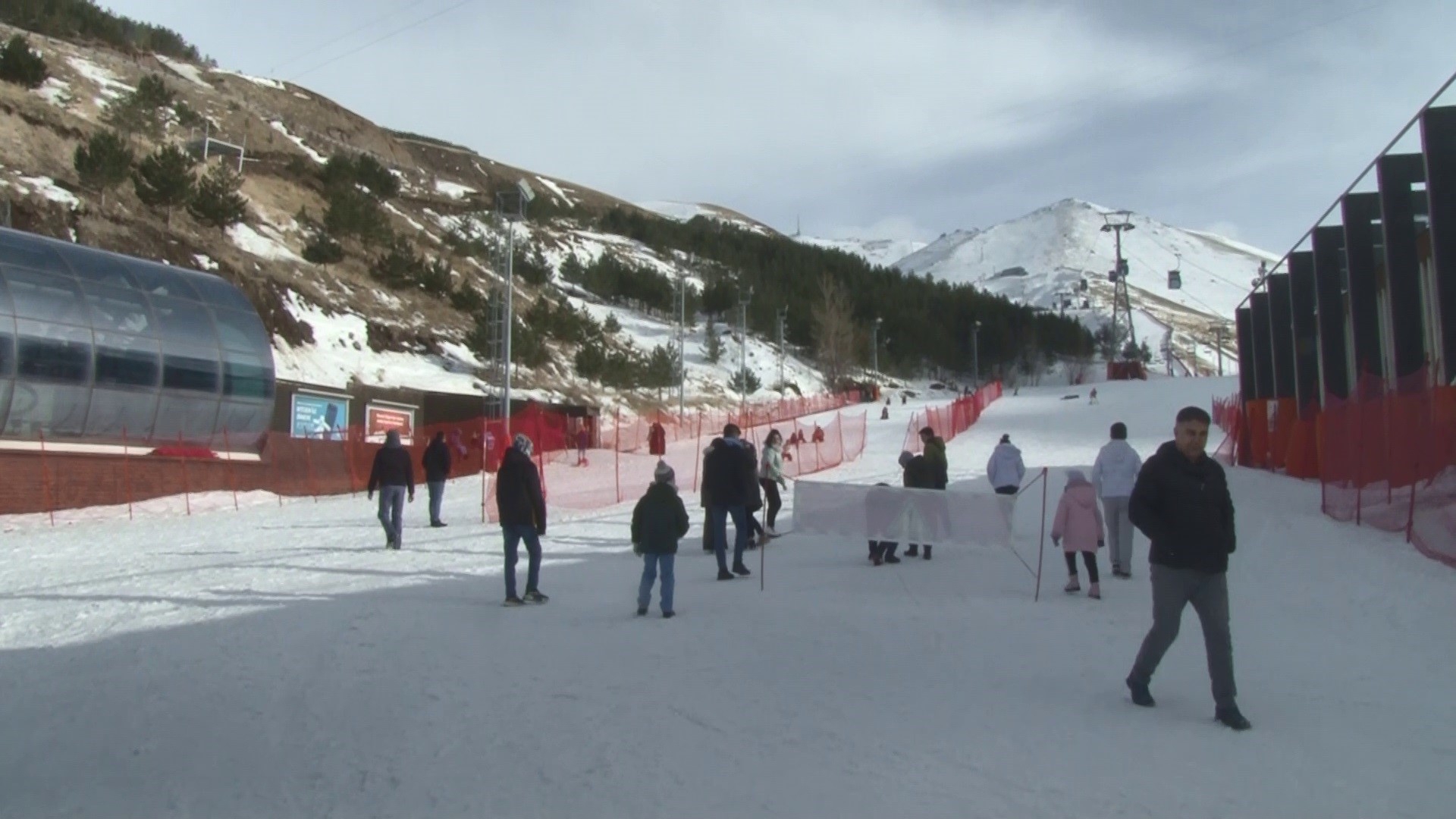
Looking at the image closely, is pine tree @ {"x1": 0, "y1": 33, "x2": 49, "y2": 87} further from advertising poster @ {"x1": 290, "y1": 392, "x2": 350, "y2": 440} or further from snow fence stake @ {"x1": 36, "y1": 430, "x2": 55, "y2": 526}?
Result: snow fence stake @ {"x1": 36, "y1": 430, "x2": 55, "y2": 526}

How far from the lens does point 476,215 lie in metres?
110

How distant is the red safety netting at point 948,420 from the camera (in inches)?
1592

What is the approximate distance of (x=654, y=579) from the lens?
34.8ft

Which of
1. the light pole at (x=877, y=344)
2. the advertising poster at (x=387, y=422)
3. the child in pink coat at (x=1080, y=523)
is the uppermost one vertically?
the light pole at (x=877, y=344)

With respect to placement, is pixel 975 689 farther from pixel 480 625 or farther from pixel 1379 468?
pixel 1379 468

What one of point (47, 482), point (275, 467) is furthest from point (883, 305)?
point (47, 482)

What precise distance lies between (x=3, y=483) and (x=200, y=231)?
110ft

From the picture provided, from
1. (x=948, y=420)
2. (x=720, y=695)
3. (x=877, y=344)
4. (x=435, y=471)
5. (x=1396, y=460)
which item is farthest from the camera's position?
(x=877, y=344)

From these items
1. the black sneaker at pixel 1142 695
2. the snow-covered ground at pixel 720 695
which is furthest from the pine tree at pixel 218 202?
the black sneaker at pixel 1142 695

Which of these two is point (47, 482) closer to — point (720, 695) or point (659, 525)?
point (659, 525)

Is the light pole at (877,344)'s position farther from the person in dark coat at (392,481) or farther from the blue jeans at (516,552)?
the blue jeans at (516,552)

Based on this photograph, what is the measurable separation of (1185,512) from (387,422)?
31695 millimetres

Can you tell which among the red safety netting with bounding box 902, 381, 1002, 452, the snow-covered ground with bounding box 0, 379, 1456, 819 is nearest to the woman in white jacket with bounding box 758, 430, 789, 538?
the snow-covered ground with bounding box 0, 379, 1456, 819

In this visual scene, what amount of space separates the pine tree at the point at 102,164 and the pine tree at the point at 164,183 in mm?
1906
